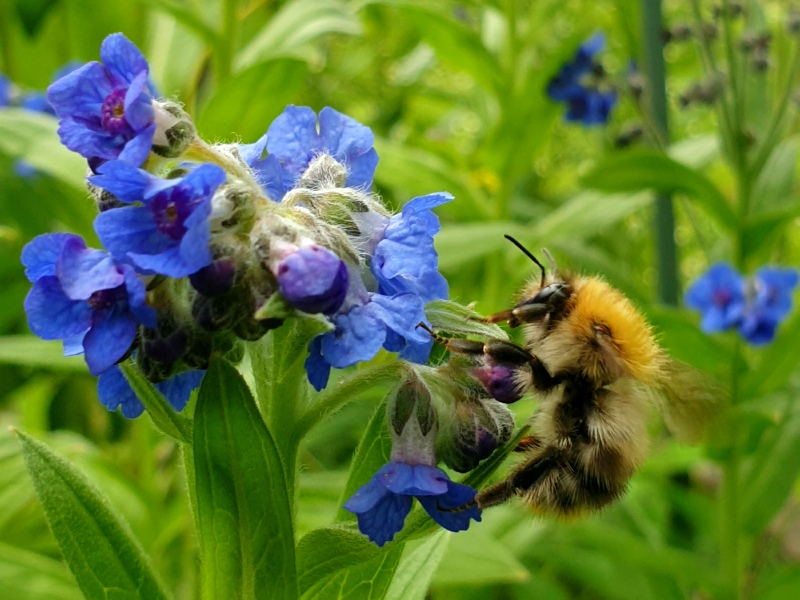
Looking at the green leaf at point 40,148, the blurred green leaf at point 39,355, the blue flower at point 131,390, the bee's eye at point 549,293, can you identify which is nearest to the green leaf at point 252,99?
the green leaf at point 40,148

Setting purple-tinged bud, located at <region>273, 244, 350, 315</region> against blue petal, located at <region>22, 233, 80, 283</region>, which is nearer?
purple-tinged bud, located at <region>273, 244, 350, 315</region>

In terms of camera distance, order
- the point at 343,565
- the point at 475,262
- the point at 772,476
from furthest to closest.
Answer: the point at 475,262 < the point at 772,476 < the point at 343,565

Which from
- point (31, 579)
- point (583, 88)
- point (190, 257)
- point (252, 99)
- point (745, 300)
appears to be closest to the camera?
point (190, 257)

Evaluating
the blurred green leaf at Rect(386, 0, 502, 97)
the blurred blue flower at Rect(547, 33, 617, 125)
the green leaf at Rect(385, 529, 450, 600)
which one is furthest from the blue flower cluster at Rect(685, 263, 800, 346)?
the green leaf at Rect(385, 529, 450, 600)

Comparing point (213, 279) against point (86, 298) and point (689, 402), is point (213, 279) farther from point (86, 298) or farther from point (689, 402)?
point (689, 402)

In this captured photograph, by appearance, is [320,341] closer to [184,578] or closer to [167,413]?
[167,413]

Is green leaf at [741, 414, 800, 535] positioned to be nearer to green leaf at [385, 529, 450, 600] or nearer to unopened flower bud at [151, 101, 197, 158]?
green leaf at [385, 529, 450, 600]

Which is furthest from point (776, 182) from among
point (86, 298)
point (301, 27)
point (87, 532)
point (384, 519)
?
point (86, 298)

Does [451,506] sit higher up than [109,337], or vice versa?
[109,337]
